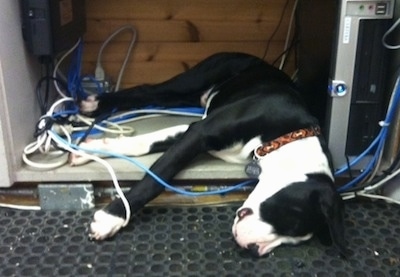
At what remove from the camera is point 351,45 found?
1353 mm

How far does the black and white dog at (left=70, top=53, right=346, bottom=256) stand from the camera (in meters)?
1.21

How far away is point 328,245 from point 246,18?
940 mm

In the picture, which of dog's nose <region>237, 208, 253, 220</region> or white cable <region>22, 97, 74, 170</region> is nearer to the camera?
dog's nose <region>237, 208, 253, 220</region>

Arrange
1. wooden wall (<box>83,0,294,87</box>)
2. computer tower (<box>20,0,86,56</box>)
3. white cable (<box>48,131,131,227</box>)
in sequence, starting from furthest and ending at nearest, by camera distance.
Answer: wooden wall (<box>83,0,294,87</box>) < computer tower (<box>20,0,86,56</box>) < white cable (<box>48,131,131,227</box>)

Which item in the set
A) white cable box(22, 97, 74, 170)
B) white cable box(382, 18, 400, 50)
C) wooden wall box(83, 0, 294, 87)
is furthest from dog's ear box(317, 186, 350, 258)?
wooden wall box(83, 0, 294, 87)

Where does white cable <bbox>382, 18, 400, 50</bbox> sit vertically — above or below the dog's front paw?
above

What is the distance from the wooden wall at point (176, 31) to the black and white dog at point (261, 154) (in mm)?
240

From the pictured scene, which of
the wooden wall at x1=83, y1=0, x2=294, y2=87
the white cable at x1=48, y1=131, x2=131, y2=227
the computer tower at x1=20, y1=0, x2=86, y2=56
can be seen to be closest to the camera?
the white cable at x1=48, y1=131, x2=131, y2=227

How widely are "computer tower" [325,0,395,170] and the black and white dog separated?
3.3 inches

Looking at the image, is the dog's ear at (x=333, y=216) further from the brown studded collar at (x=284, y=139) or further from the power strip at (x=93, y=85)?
the power strip at (x=93, y=85)

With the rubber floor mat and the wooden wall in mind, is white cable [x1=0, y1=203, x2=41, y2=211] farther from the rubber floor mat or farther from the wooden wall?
the wooden wall

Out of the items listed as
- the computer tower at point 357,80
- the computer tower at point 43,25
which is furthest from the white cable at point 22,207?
the computer tower at point 357,80

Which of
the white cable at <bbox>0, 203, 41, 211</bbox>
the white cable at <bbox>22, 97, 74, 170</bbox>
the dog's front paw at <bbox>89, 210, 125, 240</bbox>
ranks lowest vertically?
the white cable at <bbox>0, 203, 41, 211</bbox>

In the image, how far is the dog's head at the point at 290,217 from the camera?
1205mm
